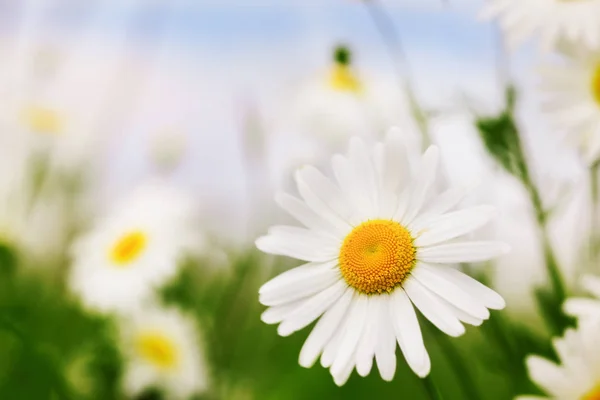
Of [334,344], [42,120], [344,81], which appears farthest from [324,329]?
[42,120]

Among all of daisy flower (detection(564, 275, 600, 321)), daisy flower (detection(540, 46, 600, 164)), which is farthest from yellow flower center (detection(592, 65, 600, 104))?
daisy flower (detection(564, 275, 600, 321))

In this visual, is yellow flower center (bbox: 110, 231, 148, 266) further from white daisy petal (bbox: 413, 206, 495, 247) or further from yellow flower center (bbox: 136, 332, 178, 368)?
white daisy petal (bbox: 413, 206, 495, 247)

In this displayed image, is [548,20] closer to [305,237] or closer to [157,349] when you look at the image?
[305,237]

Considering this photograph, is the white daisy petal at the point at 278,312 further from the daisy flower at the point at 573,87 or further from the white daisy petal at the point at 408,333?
the daisy flower at the point at 573,87

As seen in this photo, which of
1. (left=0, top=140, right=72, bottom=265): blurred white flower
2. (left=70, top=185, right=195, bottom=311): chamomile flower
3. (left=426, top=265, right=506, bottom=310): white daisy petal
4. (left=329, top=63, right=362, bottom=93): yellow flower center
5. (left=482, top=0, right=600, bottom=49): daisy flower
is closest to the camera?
(left=426, top=265, right=506, bottom=310): white daisy petal

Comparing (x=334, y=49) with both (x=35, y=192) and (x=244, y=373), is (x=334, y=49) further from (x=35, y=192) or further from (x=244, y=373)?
(x=35, y=192)
